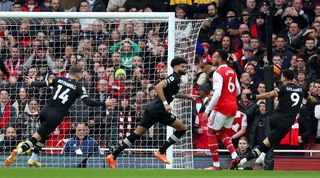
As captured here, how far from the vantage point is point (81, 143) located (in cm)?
2280

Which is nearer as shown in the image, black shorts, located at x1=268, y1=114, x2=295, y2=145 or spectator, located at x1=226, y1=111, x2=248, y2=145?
black shorts, located at x1=268, y1=114, x2=295, y2=145

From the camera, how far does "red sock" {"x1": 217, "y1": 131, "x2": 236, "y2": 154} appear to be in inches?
819

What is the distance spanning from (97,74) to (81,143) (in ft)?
5.21

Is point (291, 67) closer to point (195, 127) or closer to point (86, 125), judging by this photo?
point (195, 127)

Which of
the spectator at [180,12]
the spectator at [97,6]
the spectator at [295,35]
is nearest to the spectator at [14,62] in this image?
the spectator at [97,6]

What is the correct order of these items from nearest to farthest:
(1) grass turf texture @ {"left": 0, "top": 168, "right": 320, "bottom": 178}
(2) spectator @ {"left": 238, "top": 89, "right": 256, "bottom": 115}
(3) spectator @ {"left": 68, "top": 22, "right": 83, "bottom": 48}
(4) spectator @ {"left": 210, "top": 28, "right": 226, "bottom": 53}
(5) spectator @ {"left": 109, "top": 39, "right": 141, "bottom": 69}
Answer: (1) grass turf texture @ {"left": 0, "top": 168, "right": 320, "bottom": 178} < (2) spectator @ {"left": 238, "top": 89, "right": 256, "bottom": 115} < (5) spectator @ {"left": 109, "top": 39, "right": 141, "bottom": 69} < (3) spectator @ {"left": 68, "top": 22, "right": 83, "bottom": 48} < (4) spectator @ {"left": 210, "top": 28, "right": 226, "bottom": 53}

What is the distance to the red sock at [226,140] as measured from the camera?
20812 mm

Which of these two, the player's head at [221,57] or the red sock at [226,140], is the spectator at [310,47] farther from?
the red sock at [226,140]

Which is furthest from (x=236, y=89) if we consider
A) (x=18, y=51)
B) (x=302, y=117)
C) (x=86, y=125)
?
(x=18, y=51)

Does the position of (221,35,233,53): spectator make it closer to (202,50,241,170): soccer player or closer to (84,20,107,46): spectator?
(84,20,107,46): spectator

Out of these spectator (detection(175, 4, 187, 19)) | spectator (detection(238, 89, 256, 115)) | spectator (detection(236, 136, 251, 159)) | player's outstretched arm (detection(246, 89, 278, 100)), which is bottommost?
spectator (detection(236, 136, 251, 159))

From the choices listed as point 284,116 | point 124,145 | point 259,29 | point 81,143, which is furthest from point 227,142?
point 259,29

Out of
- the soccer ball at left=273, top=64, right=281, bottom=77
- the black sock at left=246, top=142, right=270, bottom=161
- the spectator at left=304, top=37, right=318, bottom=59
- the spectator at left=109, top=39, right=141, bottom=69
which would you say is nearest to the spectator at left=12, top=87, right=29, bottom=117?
the spectator at left=109, top=39, right=141, bottom=69

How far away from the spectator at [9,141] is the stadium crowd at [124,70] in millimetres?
19
